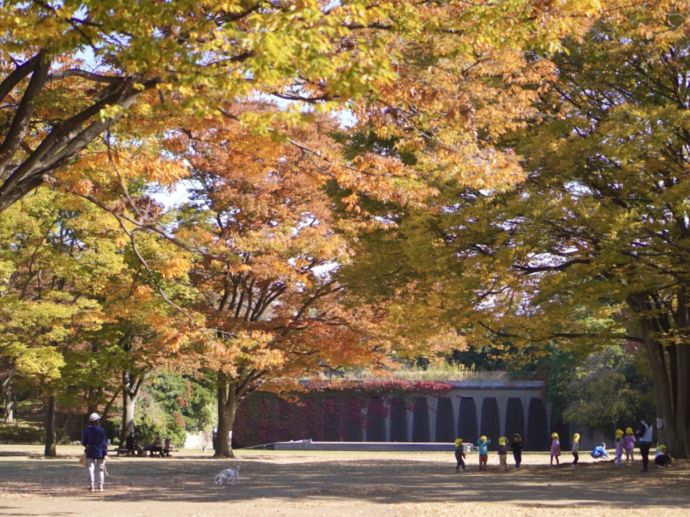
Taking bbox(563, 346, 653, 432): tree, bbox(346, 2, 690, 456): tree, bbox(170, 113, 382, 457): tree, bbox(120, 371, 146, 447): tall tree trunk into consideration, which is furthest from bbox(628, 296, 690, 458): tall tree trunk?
bbox(120, 371, 146, 447): tall tree trunk

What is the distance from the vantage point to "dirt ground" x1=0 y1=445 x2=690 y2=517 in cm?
1296

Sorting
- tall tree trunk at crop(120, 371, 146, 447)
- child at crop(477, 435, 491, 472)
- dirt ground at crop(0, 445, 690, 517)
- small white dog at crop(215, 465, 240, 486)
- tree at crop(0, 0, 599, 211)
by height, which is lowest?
dirt ground at crop(0, 445, 690, 517)

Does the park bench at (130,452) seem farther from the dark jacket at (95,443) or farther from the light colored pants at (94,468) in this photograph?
the dark jacket at (95,443)

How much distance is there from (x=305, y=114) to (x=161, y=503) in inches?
316

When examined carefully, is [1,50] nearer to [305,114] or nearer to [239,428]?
[305,114]

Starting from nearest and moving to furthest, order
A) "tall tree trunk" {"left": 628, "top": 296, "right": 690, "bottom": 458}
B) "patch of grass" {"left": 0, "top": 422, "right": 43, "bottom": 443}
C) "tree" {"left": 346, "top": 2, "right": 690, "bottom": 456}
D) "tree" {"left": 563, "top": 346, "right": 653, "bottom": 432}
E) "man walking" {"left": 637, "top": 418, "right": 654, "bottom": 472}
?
"tree" {"left": 346, "top": 2, "right": 690, "bottom": 456} → "man walking" {"left": 637, "top": 418, "right": 654, "bottom": 472} → "tall tree trunk" {"left": 628, "top": 296, "right": 690, "bottom": 458} → "tree" {"left": 563, "top": 346, "right": 653, "bottom": 432} → "patch of grass" {"left": 0, "top": 422, "right": 43, "bottom": 443}

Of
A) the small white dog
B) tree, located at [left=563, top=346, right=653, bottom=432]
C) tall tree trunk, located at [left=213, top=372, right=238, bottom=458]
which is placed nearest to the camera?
the small white dog

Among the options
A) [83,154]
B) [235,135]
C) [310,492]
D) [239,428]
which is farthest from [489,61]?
[239,428]

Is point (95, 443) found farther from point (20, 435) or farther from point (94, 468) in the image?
point (20, 435)

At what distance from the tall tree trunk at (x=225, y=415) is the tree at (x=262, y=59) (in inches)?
816

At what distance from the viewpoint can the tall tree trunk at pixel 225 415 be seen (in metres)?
31.8

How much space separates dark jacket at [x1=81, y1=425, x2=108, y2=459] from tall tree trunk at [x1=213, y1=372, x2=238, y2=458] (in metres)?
16.0

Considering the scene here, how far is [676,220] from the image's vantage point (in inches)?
655

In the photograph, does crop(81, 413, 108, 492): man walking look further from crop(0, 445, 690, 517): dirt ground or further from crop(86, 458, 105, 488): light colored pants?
crop(0, 445, 690, 517): dirt ground
